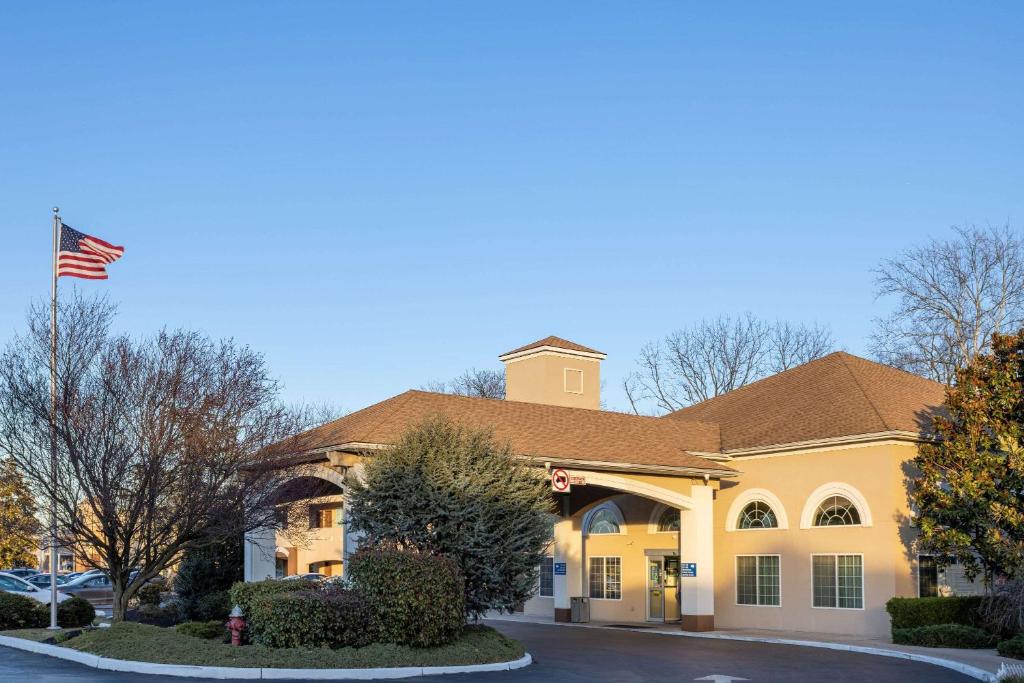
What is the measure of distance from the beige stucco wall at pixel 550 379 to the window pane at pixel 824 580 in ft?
35.8

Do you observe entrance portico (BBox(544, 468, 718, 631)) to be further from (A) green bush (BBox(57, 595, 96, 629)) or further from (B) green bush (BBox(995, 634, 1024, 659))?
(A) green bush (BBox(57, 595, 96, 629))

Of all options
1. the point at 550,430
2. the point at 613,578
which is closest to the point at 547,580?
the point at 613,578

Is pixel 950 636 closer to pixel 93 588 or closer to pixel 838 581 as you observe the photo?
pixel 838 581

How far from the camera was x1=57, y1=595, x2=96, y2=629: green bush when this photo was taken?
85.9 ft

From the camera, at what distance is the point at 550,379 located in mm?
37531

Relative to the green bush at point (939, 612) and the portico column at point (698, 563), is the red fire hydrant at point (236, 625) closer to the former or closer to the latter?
the portico column at point (698, 563)

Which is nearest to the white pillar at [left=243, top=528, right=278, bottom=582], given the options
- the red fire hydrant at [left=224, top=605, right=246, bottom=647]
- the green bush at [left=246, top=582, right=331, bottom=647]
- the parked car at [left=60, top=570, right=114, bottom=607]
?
the red fire hydrant at [left=224, top=605, right=246, bottom=647]

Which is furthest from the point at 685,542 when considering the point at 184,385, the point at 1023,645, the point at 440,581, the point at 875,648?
the point at 184,385

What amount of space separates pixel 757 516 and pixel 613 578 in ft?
18.2

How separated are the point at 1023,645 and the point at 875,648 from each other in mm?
3248

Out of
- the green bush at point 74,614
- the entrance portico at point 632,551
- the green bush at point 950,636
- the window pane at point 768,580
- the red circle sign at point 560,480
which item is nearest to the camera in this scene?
the green bush at point 950,636

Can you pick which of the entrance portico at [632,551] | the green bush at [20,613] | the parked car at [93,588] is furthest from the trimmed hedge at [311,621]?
the parked car at [93,588]

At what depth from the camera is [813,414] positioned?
Answer: 30.6 metres

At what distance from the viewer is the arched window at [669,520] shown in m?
32.3
